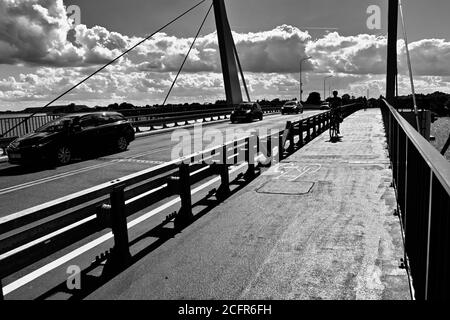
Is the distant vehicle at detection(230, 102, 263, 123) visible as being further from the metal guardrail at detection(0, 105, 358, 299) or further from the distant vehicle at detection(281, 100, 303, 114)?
the metal guardrail at detection(0, 105, 358, 299)

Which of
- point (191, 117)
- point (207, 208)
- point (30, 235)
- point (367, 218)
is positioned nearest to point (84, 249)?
point (30, 235)

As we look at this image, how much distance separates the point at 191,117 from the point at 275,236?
28477 mm

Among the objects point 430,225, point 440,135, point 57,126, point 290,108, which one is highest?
point 57,126

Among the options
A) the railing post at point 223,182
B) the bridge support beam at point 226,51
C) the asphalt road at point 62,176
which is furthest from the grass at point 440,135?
the railing post at point 223,182

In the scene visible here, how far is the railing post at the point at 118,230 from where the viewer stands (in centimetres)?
519

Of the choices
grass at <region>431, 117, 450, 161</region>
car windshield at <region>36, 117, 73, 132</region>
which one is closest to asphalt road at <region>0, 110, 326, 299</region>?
car windshield at <region>36, 117, 73, 132</region>

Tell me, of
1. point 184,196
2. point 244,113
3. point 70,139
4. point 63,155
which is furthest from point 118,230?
point 244,113

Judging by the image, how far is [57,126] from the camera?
581 inches

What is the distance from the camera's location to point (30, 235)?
12.9 ft

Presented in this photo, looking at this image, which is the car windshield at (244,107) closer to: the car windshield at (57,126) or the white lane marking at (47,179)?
the car windshield at (57,126)

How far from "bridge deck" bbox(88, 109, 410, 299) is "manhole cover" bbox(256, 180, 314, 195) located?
0.9 inches

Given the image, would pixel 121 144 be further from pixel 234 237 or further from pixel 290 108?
pixel 290 108

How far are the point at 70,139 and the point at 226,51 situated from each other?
31799 mm
